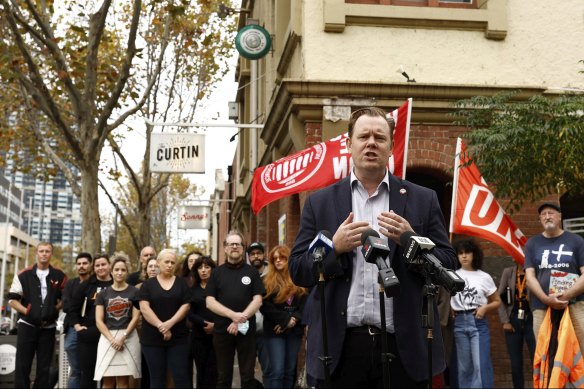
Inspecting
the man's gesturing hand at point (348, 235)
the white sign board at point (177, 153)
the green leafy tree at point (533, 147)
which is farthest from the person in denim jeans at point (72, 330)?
the man's gesturing hand at point (348, 235)

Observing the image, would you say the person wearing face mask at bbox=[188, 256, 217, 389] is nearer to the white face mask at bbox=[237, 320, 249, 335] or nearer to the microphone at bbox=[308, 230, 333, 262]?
the white face mask at bbox=[237, 320, 249, 335]

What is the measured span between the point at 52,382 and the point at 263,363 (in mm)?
3978

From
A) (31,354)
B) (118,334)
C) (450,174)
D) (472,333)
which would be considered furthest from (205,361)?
(450,174)

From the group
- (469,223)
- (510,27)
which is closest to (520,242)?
(469,223)

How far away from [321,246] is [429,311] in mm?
572

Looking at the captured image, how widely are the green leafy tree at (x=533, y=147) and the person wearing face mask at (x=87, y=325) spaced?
5610 mm

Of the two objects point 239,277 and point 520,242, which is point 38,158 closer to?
point 239,277

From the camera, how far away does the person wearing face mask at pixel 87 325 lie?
450 inches

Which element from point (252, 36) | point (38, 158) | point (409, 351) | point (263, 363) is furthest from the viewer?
point (38, 158)

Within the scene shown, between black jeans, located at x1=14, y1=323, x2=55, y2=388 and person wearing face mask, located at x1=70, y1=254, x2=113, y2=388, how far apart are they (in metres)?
1.07

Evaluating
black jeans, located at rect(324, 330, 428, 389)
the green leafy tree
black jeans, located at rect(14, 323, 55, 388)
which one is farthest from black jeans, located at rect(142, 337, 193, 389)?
black jeans, located at rect(324, 330, 428, 389)

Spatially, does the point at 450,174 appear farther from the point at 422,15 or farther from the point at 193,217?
the point at 193,217

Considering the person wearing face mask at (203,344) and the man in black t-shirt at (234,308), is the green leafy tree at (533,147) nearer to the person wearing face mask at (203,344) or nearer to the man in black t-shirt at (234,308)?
the man in black t-shirt at (234,308)

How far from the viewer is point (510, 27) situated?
13.2 meters
